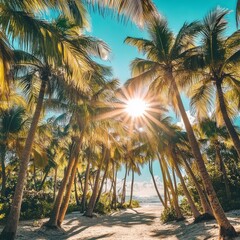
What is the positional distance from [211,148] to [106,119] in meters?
14.4

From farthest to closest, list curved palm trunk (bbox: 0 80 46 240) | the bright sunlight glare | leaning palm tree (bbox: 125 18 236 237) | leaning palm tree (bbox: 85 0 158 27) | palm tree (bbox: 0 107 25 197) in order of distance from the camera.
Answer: palm tree (bbox: 0 107 25 197), the bright sunlight glare, leaning palm tree (bbox: 125 18 236 237), curved palm trunk (bbox: 0 80 46 240), leaning palm tree (bbox: 85 0 158 27)

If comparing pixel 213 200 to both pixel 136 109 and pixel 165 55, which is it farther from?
pixel 136 109

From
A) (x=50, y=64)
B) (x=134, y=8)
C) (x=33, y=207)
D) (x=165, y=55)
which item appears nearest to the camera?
(x=134, y=8)

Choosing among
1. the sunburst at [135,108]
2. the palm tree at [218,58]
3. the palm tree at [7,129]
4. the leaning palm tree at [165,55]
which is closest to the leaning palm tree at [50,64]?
the leaning palm tree at [165,55]

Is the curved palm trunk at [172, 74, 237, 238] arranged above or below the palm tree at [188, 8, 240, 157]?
below

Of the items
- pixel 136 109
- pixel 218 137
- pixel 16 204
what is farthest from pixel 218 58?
pixel 218 137

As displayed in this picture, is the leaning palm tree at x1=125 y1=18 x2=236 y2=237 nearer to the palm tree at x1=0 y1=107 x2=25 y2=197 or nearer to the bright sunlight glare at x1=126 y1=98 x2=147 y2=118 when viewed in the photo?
the bright sunlight glare at x1=126 y1=98 x2=147 y2=118

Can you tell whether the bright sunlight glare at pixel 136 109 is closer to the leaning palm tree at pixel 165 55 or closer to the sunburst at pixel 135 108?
the sunburst at pixel 135 108

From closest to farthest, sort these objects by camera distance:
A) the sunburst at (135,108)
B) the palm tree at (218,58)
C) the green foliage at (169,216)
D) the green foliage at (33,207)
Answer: the palm tree at (218,58) → the sunburst at (135,108) → the green foliage at (169,216) → the green foliage at (33,207)

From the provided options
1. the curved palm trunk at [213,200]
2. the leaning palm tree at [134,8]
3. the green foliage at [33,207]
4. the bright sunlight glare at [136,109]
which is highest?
the bright sunlight glare at [136,109]

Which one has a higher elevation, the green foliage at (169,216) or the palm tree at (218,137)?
the palm tree at (218,137)

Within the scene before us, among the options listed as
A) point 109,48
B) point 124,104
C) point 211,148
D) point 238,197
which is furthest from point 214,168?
point 109,48

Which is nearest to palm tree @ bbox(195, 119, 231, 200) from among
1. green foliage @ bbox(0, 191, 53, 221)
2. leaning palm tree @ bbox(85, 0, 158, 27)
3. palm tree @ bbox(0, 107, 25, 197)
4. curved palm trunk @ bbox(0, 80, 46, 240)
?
curved palm trunk @ bbox(0, 80, 46, 240)

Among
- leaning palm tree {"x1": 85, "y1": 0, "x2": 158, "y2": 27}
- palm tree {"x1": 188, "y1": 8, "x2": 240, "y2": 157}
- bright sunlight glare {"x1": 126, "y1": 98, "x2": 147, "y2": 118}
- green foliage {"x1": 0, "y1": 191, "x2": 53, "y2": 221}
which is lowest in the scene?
green foliage {"x1": 0, "y1": 191, "x2": 53, "y2": 221}
